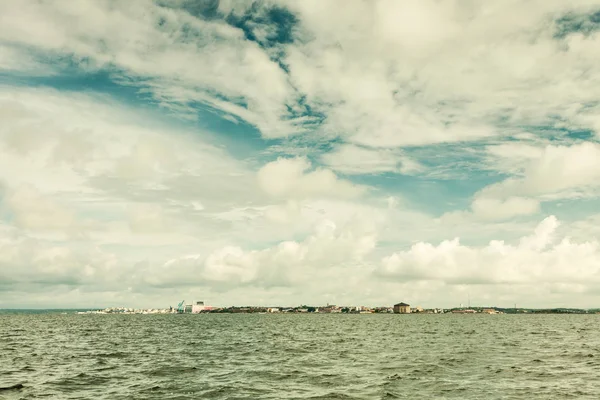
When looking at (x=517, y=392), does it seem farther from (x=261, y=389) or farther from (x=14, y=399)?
(x=14, y=399)

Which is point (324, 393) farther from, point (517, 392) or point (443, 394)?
point (517, 392)

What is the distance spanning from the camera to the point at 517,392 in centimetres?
3491

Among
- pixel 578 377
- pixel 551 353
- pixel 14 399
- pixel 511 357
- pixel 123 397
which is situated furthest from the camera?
pixel 551 353

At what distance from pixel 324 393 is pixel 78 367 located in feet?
98.1

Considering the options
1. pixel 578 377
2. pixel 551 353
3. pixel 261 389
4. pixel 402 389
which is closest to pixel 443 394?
pixel 402 389

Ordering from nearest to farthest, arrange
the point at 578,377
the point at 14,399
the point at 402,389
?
the point at 14,399
the point at 402,389
the point at 578,377

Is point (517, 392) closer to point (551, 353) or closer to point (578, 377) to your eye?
point (578, 377)

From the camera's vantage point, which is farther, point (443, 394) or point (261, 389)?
point (261, 389)

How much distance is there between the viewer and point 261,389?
120ft

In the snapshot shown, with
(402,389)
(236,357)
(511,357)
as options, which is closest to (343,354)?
(236,357)

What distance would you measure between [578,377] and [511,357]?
1652 cm

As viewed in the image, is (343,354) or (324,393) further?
(343,354)

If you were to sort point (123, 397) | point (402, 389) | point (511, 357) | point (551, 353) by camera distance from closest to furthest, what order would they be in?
point (123, 397) → point (402, 389) → point (511, 357) → point (551, 353)

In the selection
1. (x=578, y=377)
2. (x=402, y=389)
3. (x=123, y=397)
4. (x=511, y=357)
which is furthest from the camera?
(x=511, y=357)
